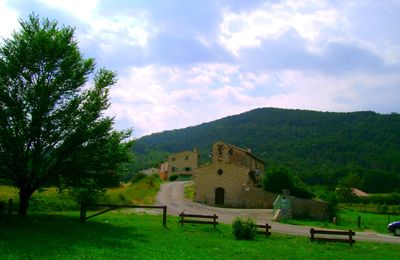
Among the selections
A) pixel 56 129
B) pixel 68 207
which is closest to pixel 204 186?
pixel 68 207

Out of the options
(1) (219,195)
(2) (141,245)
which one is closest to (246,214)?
(1) (219,195)

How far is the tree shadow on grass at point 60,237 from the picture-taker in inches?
554

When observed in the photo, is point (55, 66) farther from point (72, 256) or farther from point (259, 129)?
point (259, 129)

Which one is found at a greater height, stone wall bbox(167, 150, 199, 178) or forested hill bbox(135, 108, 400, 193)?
forested hill bbox(135, 108, 400, 193)

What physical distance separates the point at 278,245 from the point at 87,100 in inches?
535

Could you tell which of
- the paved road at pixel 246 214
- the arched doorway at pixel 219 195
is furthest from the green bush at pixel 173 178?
the arched doorway at pixel 219 195

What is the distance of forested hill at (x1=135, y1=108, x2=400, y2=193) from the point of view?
124m

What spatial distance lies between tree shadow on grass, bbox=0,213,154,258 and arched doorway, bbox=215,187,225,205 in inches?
1251

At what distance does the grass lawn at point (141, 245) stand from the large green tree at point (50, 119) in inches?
108

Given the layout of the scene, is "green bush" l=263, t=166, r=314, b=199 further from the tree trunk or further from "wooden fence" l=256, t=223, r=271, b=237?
the tree trunk

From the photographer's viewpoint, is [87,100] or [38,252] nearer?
[38,252]

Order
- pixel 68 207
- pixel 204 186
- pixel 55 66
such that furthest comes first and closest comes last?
pixel 204 186
pixel 68 207
pixel 55 66

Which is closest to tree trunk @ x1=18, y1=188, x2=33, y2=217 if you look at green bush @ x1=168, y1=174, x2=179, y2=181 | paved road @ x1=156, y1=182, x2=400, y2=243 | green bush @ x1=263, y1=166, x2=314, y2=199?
paved road @ x1=156, y1=182, x2=400, y2=243

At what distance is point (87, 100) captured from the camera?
1041 inches
